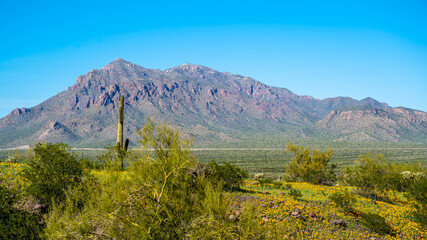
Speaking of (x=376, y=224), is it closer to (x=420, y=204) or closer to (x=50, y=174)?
(x=420, y=204)

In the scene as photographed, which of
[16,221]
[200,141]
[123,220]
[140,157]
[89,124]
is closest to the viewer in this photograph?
[123,220]

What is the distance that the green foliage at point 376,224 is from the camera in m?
11.2

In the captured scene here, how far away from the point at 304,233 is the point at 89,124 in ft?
535

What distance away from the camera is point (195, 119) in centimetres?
18212

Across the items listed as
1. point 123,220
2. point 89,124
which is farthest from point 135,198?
point 89,124

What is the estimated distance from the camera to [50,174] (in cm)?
1087

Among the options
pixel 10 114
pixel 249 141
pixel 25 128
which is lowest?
pixel 249 141

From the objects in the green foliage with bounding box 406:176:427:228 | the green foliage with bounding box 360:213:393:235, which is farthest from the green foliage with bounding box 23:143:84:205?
the green foliage with bounding box 406:176:427:228

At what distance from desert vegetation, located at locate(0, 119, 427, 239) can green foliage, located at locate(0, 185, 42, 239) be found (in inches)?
1.3

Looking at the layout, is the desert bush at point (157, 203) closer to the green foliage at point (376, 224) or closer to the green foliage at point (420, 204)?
the green foliage at point (376, 224)

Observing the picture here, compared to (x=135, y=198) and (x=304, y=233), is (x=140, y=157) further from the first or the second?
(x=304, y=233)

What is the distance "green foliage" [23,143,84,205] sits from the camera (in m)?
10.8

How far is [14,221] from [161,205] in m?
7.10

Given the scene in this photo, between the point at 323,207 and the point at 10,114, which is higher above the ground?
the point at 10,114
